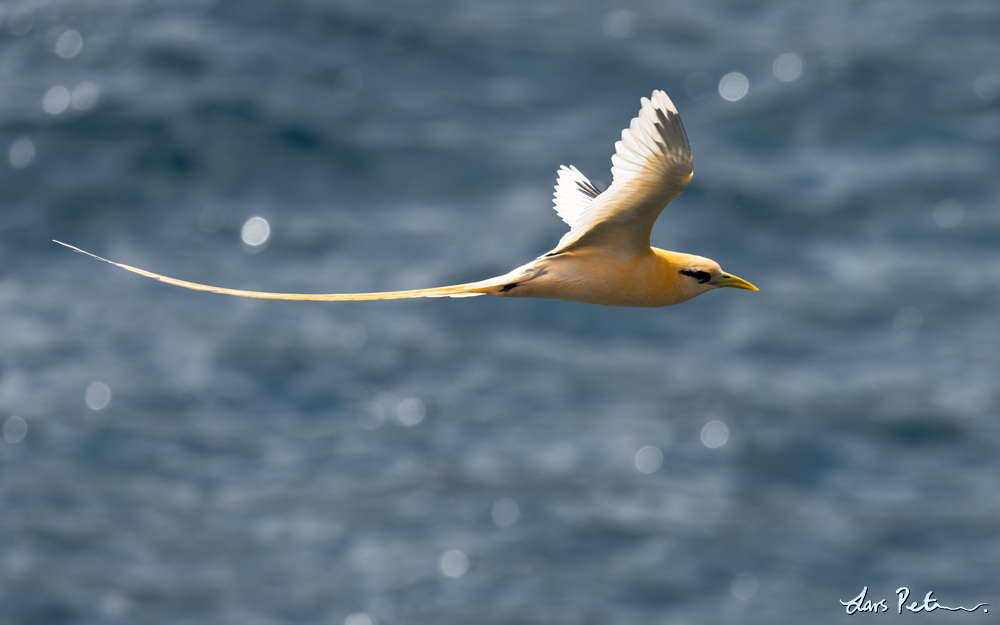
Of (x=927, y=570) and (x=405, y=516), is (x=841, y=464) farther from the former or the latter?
(x=405, y=516)

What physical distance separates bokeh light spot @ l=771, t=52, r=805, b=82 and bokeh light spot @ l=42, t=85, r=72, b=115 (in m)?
27.4

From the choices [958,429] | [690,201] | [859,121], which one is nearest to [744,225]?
[690,201]

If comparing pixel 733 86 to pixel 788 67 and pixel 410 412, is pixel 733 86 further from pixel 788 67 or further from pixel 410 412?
pixel 410 412

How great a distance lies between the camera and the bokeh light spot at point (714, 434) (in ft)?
143

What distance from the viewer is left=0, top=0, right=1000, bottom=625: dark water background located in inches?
1615

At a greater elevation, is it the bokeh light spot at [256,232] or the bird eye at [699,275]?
the bokeh light spot at [256,232]

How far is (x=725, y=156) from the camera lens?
4559 centimetres

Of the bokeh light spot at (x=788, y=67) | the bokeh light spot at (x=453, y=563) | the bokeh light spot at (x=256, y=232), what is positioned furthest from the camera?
the bokeh light spot at (x=788, y=67)

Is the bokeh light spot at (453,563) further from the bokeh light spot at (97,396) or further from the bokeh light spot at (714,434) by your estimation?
the bokeh light spot at (97,396)

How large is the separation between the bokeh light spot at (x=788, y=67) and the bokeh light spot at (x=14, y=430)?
31.3 m

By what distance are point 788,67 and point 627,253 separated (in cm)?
3818

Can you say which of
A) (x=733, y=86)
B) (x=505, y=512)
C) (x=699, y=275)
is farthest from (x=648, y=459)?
(x=699, y=275)
